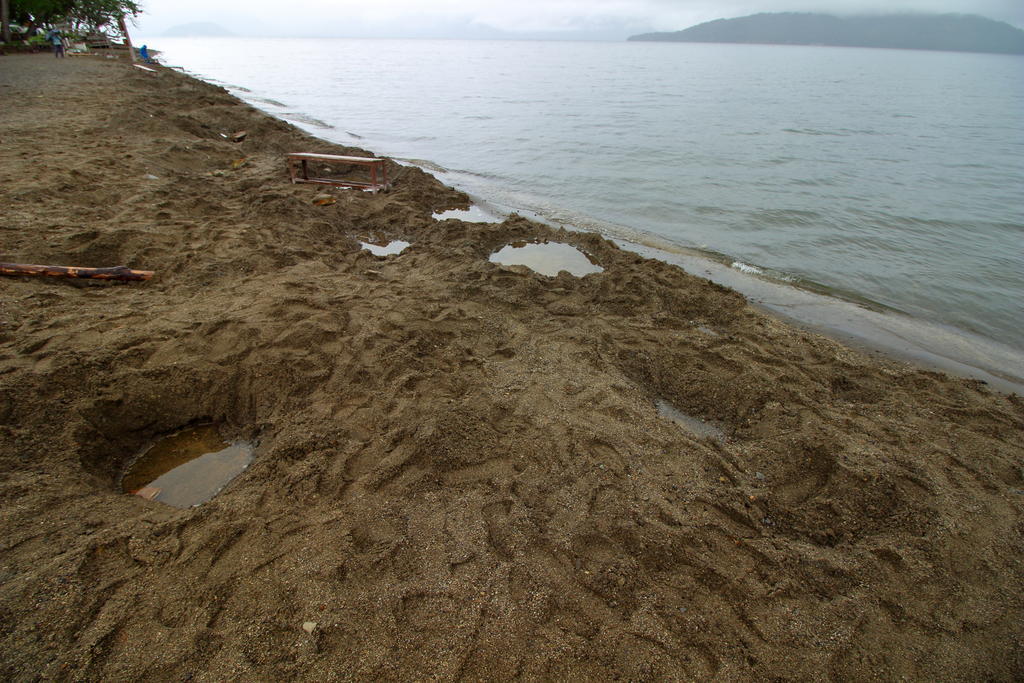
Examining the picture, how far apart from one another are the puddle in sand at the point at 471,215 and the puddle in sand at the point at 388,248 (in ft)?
4.55

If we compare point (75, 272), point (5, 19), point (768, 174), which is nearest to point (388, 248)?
point (75, 272)

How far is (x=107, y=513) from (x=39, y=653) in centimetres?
81

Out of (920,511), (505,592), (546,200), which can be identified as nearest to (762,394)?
(920,511)

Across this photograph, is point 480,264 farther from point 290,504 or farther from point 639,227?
point 639,227

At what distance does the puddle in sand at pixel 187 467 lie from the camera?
10.2 ft

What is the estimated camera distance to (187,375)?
147 inches

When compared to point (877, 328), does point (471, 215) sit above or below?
Answer: above

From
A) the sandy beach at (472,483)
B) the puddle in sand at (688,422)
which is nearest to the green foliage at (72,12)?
the sandy beach at (472,483)

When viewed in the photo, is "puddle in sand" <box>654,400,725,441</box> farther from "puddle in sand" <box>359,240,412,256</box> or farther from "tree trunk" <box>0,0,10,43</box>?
"tree trunk" <box>0,0,10,43</box>

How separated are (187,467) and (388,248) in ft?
14.3

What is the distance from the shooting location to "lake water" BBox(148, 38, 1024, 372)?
7789 millimetres

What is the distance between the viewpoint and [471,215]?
8938 mm

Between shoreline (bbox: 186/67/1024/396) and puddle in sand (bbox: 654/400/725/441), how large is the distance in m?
2.85

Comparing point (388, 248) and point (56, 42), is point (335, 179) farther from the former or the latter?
point (56, 42)
